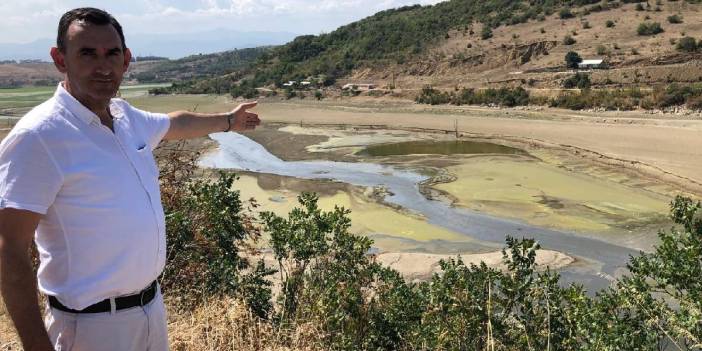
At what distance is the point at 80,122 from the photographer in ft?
6.46

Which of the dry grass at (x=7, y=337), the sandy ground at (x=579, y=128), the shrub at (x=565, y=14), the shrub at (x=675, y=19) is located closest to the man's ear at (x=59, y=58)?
the dry grass at (x=7, y=337)

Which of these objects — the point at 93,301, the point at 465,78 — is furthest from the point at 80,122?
→ the point at 465,78

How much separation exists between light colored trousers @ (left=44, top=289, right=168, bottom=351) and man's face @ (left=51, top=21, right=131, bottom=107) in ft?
2.55

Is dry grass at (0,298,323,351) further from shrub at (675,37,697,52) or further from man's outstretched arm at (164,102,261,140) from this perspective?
shrub at (675,37,697,52)

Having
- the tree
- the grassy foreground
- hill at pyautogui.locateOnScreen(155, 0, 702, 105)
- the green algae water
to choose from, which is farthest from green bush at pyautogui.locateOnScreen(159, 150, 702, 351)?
the tree

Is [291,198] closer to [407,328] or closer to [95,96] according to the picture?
[407,328]

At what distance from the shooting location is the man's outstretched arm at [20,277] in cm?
179

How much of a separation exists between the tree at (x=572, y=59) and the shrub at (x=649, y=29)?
5223mm

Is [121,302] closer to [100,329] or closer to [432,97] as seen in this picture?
[100,329]

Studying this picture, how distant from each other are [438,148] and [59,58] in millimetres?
23782

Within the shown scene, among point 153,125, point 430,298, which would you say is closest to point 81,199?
point 153,125

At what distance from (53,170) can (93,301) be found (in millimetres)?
506

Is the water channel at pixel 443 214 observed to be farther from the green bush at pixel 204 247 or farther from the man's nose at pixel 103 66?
the man's nose at pixel 103 66

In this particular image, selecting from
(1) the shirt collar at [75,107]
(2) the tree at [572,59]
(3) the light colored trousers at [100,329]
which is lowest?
(3) the light colored trousers at [100,329]
